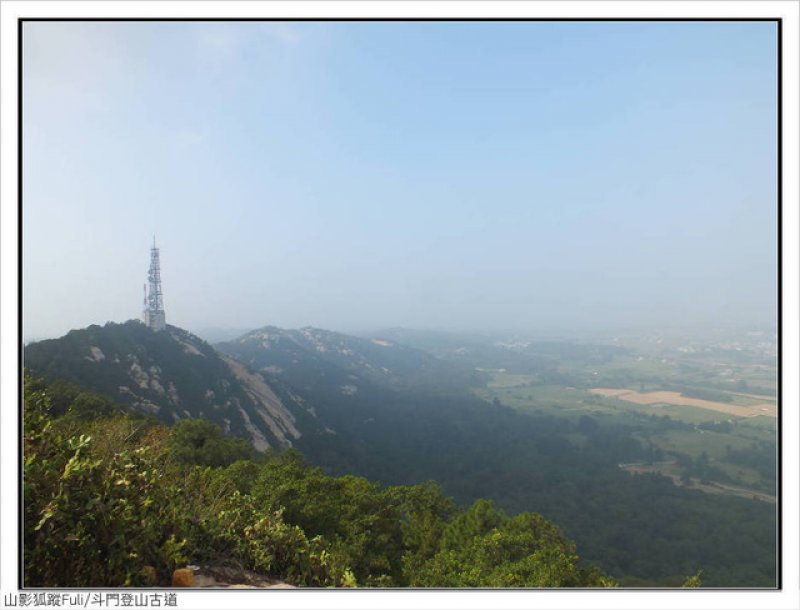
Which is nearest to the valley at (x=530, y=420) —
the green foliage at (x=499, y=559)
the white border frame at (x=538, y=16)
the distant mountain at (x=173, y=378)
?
the distant mountain at (x=173, y=378)

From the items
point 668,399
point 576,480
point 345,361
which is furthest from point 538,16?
point 345,361

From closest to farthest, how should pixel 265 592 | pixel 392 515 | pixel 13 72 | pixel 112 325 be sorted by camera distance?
pixel 265 592 → pixel 13 72 → pixel 392 515 → pixel 112 325

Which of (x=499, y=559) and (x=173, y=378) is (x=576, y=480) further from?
(x=173, y=378)

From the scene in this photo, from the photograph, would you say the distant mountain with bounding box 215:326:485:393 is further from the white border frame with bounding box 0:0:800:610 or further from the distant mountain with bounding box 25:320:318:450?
the white border frame with bounding box 0:0:800:610

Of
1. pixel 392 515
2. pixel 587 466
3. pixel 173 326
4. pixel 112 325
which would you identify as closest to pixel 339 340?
pixel 173 326

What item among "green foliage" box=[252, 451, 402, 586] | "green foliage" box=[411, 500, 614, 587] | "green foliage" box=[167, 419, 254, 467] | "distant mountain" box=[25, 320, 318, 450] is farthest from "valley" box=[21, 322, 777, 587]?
"green foliage" box=[252, 451, 402, 586]

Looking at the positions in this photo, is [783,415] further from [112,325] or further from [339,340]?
[339,340]
